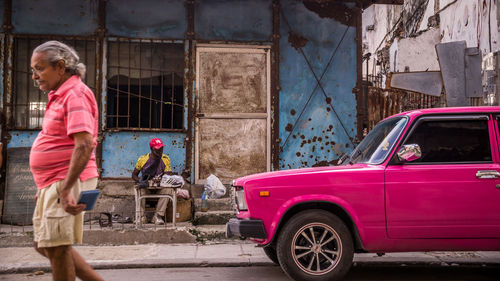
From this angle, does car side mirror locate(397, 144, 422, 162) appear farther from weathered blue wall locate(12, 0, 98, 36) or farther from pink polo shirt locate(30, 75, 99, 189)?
weathered blue wall locate(12, 0, 98, 36)

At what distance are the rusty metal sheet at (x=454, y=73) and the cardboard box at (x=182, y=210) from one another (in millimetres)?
4600

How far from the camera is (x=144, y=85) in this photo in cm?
1055

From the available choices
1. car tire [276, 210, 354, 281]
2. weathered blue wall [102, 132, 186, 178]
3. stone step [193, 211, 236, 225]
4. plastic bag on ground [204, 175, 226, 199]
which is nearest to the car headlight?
car tire [276, 210, 354, 281]

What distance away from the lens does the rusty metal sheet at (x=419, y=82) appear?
28.4ft

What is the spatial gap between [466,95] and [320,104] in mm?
3073

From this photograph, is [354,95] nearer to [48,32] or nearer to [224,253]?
[224,253]

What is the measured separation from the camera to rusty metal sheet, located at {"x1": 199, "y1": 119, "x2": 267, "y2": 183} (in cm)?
1067

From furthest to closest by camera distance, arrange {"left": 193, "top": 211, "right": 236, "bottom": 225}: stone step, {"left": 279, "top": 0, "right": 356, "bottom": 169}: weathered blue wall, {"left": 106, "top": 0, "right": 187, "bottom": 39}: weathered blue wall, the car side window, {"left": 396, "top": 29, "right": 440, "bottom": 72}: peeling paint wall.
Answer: {"left": 396, "top": 29, "right": 440, "bottom": 72}: peeling paint wall, {"left": 279, "top": 0, "right": 356, "bottom": 169}: weathered blue wall, {"left": 106, "top": 0, "right": 187, "bottom": 39}: weathered blue wall, {"left": 193, "top": 211, "right": 236, "bottom": 225}: stone step, the car side window

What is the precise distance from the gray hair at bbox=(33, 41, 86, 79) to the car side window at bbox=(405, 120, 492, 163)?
3478 millimetres

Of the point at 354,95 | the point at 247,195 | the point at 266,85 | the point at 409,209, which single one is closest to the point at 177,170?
the point at 266,85

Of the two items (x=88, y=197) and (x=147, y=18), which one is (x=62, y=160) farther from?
(x=147, y=18)

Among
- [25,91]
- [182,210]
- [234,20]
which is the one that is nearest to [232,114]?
[234,20]

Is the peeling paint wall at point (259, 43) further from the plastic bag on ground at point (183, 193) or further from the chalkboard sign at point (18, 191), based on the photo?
the plastic bag on ground at point (183, 193)

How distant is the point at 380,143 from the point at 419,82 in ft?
9.81
